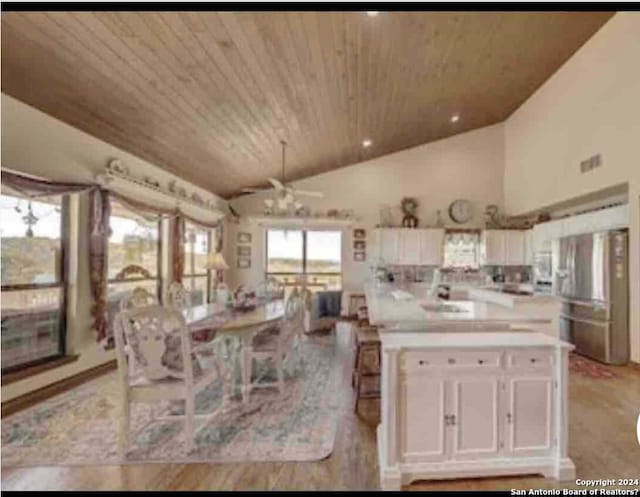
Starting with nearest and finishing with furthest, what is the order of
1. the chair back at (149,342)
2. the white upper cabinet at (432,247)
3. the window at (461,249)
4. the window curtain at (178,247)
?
1. the chair back at (149,342)
2. the window curtain at (178,247)
3. the white upper cabinet at (432,247)
4. the window at (461,249)

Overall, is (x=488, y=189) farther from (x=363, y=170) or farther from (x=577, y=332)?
(x=577, y=332)

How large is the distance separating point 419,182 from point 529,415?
7200 millimetres

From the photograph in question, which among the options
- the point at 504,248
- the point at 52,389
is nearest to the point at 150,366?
the point at 52,389

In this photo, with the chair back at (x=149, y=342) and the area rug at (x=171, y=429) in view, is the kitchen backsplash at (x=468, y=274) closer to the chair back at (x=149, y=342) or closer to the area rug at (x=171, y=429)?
the area rug at (x=171, y=429)

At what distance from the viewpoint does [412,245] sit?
897 cm

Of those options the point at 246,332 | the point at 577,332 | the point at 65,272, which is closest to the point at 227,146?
the point at 65,272

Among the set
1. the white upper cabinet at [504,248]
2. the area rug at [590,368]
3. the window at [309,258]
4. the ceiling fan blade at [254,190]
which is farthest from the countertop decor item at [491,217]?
the ceiling fan blade at [254,190]

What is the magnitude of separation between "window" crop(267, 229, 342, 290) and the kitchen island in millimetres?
6908

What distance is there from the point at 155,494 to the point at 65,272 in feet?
9.22

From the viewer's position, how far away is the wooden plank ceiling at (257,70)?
8.92 feet

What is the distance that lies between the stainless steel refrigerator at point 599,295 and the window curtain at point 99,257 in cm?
590

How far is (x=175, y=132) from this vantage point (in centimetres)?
491

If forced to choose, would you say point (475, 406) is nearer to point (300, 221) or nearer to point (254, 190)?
point (254, 190)

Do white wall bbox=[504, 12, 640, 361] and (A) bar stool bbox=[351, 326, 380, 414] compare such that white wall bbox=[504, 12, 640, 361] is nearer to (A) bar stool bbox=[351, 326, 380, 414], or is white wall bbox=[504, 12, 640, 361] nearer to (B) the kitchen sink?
(B) the kitchen sink
